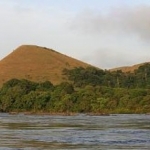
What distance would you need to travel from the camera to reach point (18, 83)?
195875 mm

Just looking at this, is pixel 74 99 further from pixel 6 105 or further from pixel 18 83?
pixel 18 83

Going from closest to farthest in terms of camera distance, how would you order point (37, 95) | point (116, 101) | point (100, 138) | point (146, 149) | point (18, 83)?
1. point (146, 149)
2. point (100, 138)
3. point (116, 101)
4. point (37, 95)
5. point (18, 83)

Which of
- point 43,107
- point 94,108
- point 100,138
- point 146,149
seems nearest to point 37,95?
point 43,107

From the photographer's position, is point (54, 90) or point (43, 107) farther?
point (54, 90)

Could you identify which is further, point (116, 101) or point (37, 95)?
point (37, 95)

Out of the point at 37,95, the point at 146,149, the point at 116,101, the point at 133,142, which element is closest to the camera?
the point at 146,149

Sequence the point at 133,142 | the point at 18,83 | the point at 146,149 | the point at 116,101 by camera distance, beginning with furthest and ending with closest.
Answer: the point at 18,83 → the point at 116,101 → the point at 133,142 → the point at 146,149

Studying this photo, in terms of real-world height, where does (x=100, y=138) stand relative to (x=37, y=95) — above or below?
below

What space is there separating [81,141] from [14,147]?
739 cm

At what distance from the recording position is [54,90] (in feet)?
584

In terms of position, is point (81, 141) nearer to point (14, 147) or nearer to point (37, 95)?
point (14, 147)

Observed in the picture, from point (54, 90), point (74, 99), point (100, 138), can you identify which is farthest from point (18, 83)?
point (100, 138)

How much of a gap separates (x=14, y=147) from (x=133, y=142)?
10176 millimetres

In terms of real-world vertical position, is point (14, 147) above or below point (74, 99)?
below
